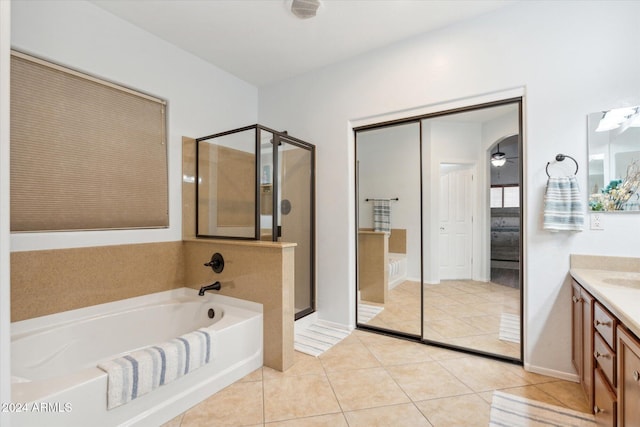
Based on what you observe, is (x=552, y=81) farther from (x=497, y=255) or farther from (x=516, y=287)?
(x=516, y=287)

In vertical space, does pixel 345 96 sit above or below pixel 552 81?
above

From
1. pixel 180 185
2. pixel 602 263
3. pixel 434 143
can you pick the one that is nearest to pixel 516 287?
pixel 602 263

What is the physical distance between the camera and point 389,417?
5.60 ft

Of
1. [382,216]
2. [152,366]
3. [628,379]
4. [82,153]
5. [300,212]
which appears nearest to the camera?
[628,379]

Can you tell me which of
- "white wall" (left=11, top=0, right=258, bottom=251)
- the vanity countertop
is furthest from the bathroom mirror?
"white wall" (left=11, top=0, right=258, bottom=251)

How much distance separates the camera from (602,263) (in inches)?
76.7

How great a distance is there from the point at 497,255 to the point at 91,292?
3181 mm

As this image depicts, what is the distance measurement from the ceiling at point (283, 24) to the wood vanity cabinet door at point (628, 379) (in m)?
2.36

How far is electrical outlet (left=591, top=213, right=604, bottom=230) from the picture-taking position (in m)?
1.97

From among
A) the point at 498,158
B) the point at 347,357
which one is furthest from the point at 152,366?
the point at 498,158

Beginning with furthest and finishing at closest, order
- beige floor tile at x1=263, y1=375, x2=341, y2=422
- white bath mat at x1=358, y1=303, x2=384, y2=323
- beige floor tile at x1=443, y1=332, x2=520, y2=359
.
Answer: white bath mat at x1=358, y1=303, x2=384, y2=323 → beige floor tile at x1=443, y1=332, x2=520, y2=359 → beige floor tile at x1=263, y1=375, x2=341, y2=422

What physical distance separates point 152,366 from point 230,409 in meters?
0.55

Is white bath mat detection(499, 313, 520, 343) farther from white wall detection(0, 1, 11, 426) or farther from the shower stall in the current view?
white wall detection(0, 1, 11, 426)

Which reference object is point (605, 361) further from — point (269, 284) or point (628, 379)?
point (269, 284)
